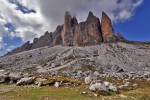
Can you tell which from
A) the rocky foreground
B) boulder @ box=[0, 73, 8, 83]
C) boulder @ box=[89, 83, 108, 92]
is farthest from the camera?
boulder @ box=[0, 73, 8, 83]

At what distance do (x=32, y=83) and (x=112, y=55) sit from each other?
150m

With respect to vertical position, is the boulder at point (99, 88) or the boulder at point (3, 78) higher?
the boulder at point (3, 78)

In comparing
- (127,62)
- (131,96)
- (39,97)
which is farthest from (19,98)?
(127,62)

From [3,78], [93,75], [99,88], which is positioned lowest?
[99,88]

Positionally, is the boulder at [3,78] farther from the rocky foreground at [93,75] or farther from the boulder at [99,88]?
the boulder at [99,88]

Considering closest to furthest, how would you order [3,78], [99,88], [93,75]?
[99,88] → [3,78] → [93,75]

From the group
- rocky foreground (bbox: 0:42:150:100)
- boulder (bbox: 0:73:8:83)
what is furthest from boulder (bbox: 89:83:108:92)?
boulder (bbox: 0:73:8:83)

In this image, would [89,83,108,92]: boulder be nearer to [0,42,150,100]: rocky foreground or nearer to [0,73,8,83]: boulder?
[0,42,150,100]: rocky foreground

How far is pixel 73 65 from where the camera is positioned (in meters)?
159

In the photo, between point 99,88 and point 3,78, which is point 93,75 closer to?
point 3,78

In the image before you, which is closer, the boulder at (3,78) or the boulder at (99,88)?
the boulder at (99,88)

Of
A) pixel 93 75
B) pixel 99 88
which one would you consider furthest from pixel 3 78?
pixel 93 75

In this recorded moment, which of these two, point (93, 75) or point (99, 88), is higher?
point (93, 75)

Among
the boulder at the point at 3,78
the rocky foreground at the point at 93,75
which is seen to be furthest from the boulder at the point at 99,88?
the boulder at the point at 3,78
